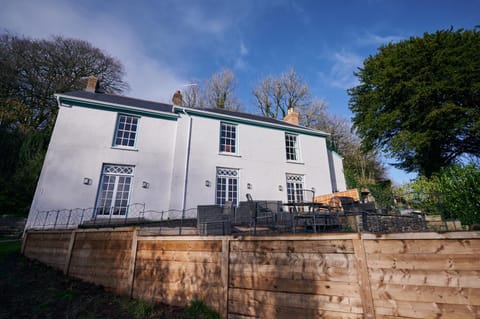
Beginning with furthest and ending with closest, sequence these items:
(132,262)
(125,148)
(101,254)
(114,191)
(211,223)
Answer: (125,148) → (114,191) → (211,223) → (101,254) → (132,262)

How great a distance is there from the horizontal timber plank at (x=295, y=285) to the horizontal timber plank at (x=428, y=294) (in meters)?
0.29

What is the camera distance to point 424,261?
98.7 inches

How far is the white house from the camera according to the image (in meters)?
10.1

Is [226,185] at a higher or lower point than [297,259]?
higher

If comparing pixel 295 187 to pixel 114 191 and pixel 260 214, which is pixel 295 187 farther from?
pixel 114 191

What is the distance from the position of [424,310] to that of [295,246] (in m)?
1.53

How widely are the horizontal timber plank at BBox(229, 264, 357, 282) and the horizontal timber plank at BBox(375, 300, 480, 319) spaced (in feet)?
1.30

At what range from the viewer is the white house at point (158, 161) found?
10.1m

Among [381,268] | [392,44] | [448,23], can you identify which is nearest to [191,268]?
[381,268]

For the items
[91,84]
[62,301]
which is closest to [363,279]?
[62,301]

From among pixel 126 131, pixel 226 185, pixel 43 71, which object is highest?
pixel 43 71

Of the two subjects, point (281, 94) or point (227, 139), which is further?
point (281, 94)

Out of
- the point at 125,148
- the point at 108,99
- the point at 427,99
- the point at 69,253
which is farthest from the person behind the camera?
the point at 427,99

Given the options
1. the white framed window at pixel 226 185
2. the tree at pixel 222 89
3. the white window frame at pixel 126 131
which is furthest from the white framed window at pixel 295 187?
the tree at pixel 222 89
